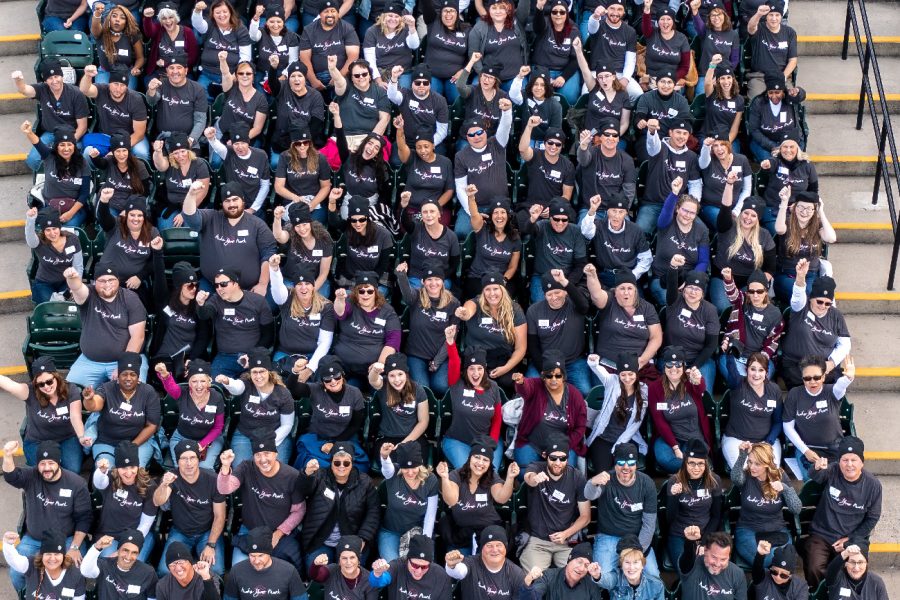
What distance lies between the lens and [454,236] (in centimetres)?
1521

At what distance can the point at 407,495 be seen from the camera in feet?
44.4

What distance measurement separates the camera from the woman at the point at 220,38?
17078 mm

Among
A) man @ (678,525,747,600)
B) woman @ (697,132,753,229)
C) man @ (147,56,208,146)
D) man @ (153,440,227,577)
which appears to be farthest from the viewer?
man @ (147,56,208,146)

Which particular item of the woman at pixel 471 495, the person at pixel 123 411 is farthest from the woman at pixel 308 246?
the woman at pixel 471 495

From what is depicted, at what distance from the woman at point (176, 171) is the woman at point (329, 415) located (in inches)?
100

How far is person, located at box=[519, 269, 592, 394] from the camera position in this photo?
1451cm

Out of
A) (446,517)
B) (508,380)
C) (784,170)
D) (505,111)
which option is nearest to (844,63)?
(784,170)

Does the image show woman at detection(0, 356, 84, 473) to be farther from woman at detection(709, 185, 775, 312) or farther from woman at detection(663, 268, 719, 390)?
woman at detection(709, 185, 775, 312)

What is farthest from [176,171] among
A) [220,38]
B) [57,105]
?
[220,38]

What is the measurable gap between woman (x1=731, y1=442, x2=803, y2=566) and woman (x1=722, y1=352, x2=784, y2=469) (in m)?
0.42

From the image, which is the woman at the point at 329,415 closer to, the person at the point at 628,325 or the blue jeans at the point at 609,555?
the blue jeans at the point at 609,555

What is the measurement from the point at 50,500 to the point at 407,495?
2771 mm

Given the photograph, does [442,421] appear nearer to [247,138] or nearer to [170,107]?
[247,138]

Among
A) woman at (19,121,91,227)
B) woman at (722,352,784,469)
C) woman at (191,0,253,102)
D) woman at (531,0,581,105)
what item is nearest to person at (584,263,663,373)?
woman at (722,352,784,469)
